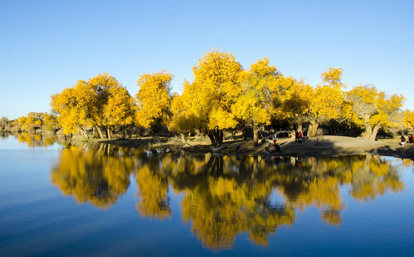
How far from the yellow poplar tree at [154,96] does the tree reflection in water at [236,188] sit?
30081 mm

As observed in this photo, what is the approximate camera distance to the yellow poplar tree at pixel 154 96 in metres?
66.0

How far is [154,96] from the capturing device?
218 ft

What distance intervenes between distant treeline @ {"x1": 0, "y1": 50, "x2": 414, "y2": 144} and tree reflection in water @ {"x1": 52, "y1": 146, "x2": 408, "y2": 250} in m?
12.7

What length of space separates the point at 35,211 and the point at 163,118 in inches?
1972

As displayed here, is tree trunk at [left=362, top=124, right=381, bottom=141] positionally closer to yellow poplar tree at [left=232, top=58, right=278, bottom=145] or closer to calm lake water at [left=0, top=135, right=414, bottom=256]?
yellow poplar tree at [left=232, top=58, right=278, bottom=145]

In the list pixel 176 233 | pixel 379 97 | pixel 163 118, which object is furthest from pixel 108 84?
pixel 176 233

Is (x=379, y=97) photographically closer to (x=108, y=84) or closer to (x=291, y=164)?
(x=291, y=164)

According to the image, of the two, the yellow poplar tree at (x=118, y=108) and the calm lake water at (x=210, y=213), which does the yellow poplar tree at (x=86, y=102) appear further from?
the calm lake water at (x=210, y=213)

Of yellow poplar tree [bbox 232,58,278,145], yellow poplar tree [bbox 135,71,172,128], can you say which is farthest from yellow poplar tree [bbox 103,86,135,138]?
yellow poplar tree [bbox 232,58,278,145]

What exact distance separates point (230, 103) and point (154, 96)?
70.9 ft

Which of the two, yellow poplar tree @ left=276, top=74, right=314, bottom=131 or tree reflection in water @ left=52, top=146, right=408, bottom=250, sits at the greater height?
yellow poplar tree @ left=276, top=74, right=314, bottom=131

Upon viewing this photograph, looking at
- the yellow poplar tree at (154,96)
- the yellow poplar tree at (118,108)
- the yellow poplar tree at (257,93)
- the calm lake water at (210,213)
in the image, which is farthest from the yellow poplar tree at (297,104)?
the yellow poplar tree at (118,108)

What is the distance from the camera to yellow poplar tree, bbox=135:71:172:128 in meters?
66.0

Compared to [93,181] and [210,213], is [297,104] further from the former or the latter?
[210,213]
